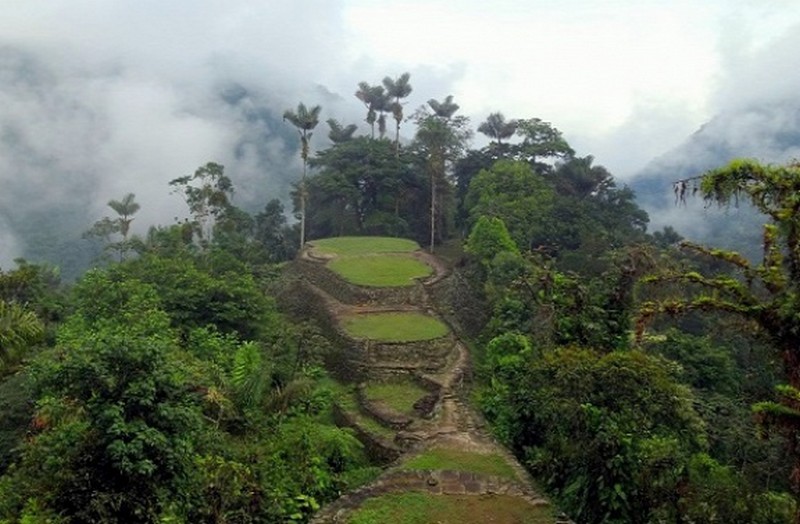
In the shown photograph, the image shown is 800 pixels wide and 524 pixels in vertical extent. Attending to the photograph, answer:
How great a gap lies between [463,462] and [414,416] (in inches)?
146

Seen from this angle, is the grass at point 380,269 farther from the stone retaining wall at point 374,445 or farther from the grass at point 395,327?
the stone retaining wall at point 374,445

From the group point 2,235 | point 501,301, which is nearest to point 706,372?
point 501,301

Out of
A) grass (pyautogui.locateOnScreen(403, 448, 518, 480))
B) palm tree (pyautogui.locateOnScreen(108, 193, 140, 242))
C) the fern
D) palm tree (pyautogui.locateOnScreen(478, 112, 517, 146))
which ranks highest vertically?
palm tree (pyautogui.locateOnScreen(478, 112, 517, 146))

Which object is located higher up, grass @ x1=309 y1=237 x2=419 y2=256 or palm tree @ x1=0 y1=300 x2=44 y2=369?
grass @ x1=309 y1=237 x2=419 y2=256

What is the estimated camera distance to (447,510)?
11.8m

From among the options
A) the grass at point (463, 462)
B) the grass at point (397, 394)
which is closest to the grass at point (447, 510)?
the grass at point (463, 462)

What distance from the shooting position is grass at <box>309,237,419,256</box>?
1203 inches

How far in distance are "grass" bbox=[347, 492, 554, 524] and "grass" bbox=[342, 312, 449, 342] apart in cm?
864

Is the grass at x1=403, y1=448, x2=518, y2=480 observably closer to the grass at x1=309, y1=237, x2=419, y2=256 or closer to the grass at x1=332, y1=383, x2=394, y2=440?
the grass at x1=332, y1=383, x2=394, y2=440

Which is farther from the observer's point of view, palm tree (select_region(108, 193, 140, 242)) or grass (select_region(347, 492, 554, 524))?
palm tree (select_region(108, 193, 140, 242))

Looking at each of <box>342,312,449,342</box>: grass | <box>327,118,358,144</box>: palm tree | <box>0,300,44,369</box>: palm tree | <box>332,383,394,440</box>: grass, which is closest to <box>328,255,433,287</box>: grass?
<box>342,312,449,342</box>: grass

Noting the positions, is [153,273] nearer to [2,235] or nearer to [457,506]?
[457,506]

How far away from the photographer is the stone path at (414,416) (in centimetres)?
1260

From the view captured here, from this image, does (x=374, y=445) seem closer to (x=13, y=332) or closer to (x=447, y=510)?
(x=447, y=510)
